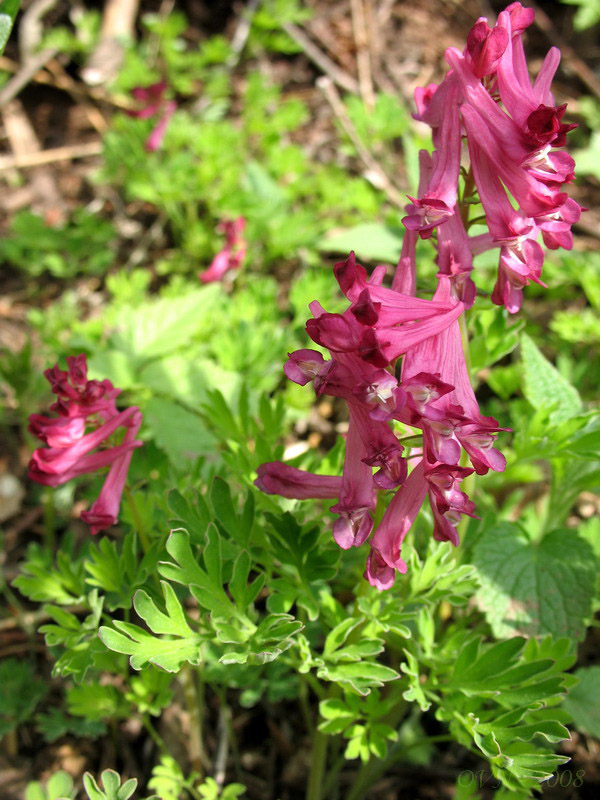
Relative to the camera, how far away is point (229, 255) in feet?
11.8

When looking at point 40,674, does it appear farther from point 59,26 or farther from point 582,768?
point 59,26

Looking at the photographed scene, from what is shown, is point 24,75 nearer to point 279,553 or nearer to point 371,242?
point 371,242

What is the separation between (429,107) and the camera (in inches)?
59.1

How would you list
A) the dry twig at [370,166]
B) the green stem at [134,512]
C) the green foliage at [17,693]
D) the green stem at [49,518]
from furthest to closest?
the dry twig at [370,166] < the green stem at [49,518] < the green foliage at [17,693] < the green stem at [134,512]

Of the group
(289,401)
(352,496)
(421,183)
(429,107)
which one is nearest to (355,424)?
(352,496)

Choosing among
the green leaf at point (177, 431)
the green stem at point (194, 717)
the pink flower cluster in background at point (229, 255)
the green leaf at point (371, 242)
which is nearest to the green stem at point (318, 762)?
the green stem at point (194, 717)

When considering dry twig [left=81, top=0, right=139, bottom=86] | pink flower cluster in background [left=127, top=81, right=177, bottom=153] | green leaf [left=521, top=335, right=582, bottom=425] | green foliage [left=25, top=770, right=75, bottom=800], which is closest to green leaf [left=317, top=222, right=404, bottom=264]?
green leaf [left=521, top=335, right=582, bottom=425]

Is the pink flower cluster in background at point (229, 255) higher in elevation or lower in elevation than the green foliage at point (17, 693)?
higher

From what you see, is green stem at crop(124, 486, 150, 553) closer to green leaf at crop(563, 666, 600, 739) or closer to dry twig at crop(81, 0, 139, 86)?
green leaf at crop(563, 666, 600, 739)

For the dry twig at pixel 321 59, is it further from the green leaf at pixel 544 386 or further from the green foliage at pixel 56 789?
the green foliage at pixel 56 789

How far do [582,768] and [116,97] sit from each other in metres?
5.24

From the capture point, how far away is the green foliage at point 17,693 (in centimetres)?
220

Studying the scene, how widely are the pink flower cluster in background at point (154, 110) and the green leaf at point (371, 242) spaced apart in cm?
154

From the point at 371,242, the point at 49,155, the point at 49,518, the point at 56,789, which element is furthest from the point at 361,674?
the point at 49,155
